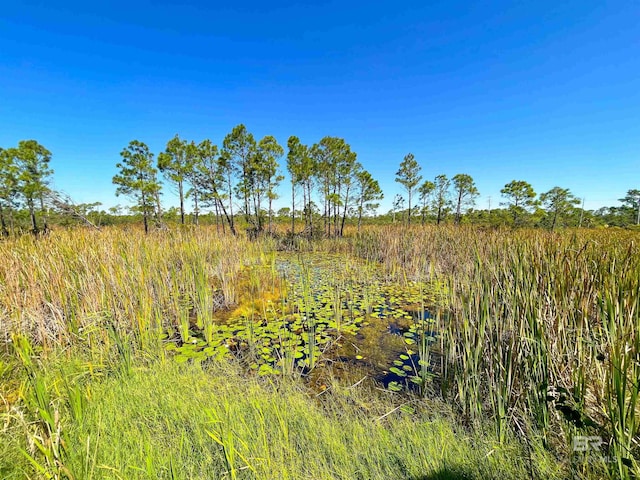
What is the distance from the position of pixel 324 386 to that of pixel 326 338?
3.02ft

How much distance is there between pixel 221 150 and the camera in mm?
13648

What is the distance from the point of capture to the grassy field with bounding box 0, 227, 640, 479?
48.5 inches

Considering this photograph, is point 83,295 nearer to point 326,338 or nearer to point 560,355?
point 326,338

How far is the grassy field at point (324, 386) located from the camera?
48.5 inches

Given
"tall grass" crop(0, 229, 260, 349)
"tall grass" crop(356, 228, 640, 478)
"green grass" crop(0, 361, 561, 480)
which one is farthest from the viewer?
"tall grass" crop(0, 229, 260, 349)

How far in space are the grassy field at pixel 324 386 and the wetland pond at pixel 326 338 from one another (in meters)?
0.03

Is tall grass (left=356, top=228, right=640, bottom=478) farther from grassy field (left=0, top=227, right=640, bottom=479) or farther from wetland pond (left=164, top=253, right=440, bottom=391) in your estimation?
wetland pond (left=164, top=253, right=440, bottom=391)

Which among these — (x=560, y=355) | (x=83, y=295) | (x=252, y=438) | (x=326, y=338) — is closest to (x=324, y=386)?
(x=326, y=338)

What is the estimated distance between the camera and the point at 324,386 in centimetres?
245

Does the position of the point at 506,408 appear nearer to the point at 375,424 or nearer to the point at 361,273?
the point at 375,424

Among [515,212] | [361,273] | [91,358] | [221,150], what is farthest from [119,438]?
[515,212]

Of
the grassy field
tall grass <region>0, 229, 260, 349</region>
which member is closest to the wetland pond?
the grassy field

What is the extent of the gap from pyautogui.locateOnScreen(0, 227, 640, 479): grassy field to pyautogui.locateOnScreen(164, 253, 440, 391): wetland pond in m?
0.03

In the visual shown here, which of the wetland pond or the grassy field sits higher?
the grassy field
